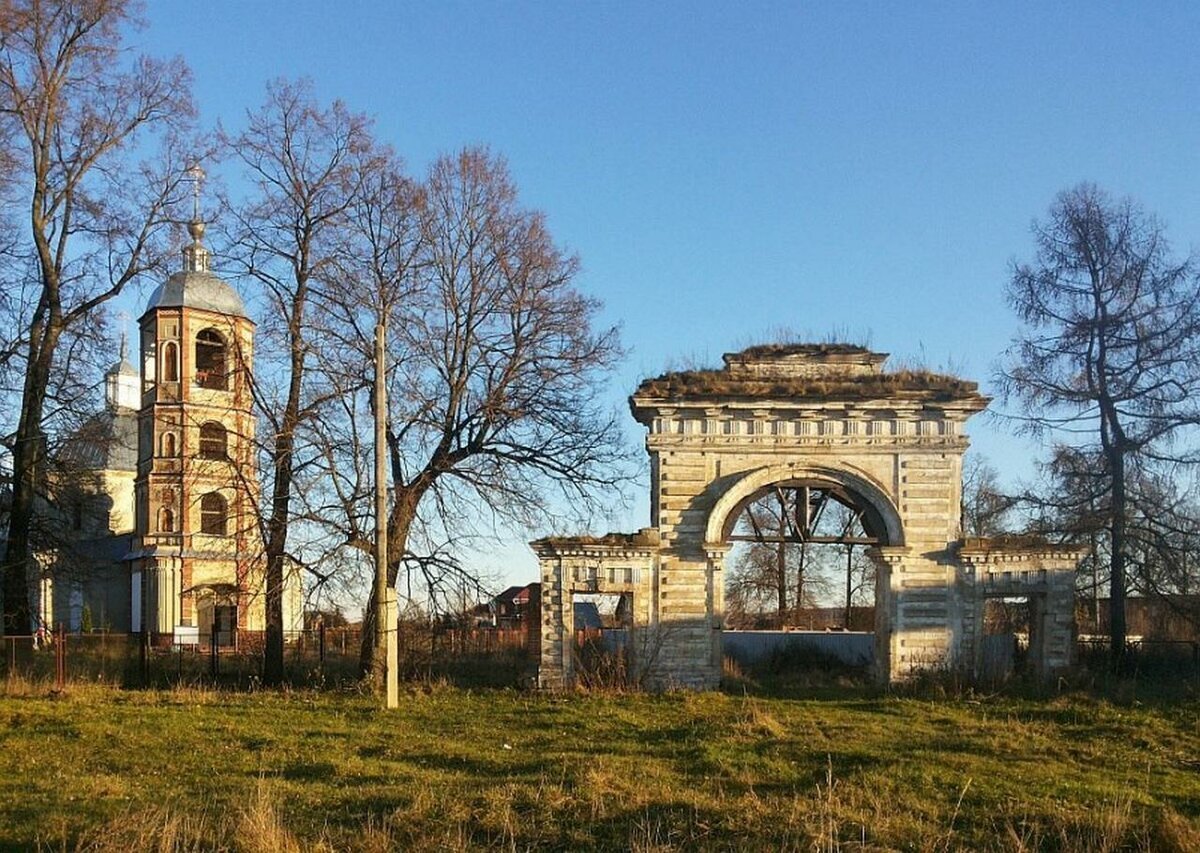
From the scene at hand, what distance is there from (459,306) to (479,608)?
593 centimetres

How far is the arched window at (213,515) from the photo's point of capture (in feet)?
71.0

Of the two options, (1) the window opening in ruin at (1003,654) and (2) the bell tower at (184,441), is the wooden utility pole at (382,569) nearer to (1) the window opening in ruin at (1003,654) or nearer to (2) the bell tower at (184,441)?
(2) the bell tower at (184,441)

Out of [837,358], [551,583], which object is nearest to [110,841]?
[551,583]

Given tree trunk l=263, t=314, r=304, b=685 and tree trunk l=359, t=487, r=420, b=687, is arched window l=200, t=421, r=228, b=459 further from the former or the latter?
tree trunk l=359, t=487, r=420, b=687

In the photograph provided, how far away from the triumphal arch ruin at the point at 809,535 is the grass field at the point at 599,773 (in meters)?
2.30

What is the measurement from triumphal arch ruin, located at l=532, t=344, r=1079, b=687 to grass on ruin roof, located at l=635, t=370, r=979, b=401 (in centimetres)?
3

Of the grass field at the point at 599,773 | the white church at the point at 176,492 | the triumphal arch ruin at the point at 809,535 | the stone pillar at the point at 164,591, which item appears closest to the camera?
the grass field at the point at 599,773

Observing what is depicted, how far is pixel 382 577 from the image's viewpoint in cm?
1719

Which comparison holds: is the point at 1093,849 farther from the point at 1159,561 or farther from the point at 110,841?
the point at 1159,561

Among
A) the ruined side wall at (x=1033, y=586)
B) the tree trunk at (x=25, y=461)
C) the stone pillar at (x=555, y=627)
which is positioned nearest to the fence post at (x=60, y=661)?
the tree trunk at (x=25, y=461)

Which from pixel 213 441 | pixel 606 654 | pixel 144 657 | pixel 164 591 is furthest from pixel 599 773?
pixel 164 591

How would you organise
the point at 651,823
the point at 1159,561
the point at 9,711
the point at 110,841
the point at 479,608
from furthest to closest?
1. the point at 1159,561
2. the point at 479,608
3. the point at 9,711
4. the point at 651,823
5. the point at 110,841

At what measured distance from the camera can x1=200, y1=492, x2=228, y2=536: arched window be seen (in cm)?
2165

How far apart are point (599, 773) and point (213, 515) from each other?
2251cm
